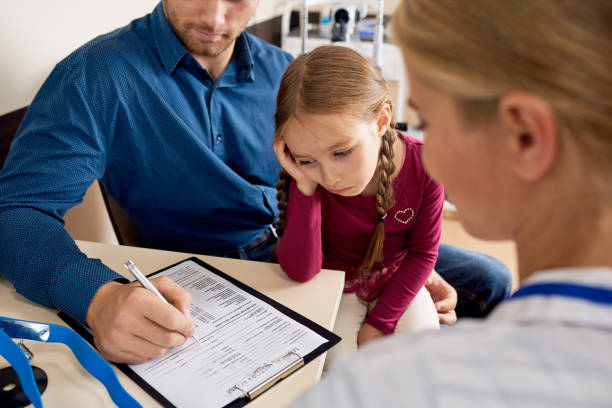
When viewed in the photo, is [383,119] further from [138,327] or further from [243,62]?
[138,327]

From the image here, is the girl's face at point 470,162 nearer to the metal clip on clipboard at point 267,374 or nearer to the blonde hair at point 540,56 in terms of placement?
the blonde hair at point 540,56

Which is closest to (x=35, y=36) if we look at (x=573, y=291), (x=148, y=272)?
(x=148, y=272)

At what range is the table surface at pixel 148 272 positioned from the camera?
71 centimetres

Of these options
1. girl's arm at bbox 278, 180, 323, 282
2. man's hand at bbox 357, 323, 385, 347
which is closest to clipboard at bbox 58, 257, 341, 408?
girl's arm at bbox 278, 180, 323, 282

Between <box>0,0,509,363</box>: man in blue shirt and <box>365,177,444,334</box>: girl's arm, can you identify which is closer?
<box>0,0,509,363</box>: man in blue shirt

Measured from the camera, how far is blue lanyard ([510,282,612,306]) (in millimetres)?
364

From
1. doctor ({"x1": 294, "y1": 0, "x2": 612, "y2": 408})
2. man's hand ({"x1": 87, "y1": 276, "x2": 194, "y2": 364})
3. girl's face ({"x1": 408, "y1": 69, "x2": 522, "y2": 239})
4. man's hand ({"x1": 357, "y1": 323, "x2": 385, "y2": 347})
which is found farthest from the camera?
man's hand ({"x1": 357, "y1": 323, "x2": 385, "y2": 347})

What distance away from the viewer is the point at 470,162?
1.57 feet

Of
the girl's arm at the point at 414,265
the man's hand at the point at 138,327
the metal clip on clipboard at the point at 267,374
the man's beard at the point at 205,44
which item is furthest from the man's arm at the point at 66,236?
the girl's arm at the point at 414,265

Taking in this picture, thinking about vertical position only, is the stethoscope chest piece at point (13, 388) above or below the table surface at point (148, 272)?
above

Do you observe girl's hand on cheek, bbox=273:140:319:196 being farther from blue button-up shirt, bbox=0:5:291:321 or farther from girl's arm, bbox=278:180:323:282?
blue button-up shirt, bbox=0:5:291:321

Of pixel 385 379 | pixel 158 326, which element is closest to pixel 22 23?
pixel 158 326

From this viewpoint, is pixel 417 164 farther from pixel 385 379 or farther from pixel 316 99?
pixel 385 379

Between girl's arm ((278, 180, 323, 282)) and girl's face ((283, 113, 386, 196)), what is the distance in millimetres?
64
